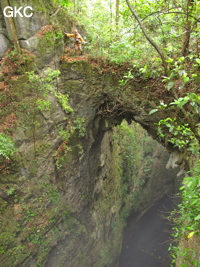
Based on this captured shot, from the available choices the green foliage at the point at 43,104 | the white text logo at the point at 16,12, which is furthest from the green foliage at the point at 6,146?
the white text logo at the point at 16,12

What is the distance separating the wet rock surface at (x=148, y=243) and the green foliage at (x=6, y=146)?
12.3 meters

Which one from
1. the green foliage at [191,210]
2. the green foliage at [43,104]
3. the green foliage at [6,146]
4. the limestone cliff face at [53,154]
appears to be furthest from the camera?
the green foliage at [43,104]

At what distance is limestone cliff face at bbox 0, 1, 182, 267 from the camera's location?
6102 mm

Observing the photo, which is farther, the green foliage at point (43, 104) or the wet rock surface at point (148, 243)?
the wet rock surface at point (148, 243)

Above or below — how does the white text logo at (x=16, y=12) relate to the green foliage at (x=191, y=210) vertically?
above

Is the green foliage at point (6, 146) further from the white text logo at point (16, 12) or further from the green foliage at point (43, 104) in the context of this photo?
the white text logo at point (16, 12)

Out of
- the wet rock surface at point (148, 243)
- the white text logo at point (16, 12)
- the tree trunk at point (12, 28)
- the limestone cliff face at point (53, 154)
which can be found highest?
the white text logo at point (16, 12)

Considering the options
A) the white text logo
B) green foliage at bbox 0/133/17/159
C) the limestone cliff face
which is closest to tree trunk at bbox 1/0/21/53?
the white text logo

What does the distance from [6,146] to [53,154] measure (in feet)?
6.03

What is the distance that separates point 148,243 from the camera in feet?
53.6

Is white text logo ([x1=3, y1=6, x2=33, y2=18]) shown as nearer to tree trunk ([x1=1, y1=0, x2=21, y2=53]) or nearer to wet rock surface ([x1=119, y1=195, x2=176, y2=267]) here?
tree trunk ([x1=1, y1=0, x2=21, y2=53])

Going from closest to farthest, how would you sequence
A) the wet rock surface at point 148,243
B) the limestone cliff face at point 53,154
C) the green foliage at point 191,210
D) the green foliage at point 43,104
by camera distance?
1. the green foliage at point 191,210
2. the limestone cliff face at point 53,154
3. the green foliage at point 43,104
4. the wet rock surface at point 148,243

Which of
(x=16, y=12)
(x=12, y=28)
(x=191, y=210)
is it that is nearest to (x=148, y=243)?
(x=191, y=210)

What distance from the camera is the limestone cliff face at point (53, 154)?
20.0 ft
